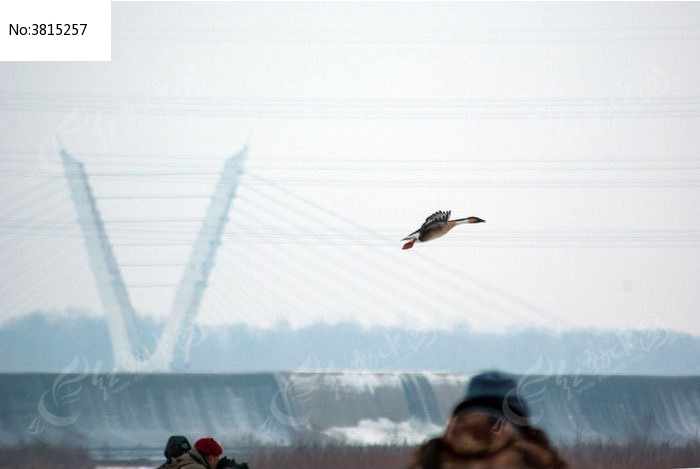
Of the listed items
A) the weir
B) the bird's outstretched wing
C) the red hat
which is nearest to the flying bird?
the bird's outstretched wing

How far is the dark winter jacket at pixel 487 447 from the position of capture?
950 centimetres

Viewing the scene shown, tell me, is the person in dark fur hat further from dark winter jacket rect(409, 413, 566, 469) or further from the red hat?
dark winter jacket rect(409, 413, 566, 469)

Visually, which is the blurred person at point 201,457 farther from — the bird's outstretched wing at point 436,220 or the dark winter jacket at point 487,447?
the bird's outstretched wing at point 436,220

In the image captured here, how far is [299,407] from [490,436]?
42.3ft

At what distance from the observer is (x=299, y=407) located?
72.8 ft

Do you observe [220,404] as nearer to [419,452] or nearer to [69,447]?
[69,447]

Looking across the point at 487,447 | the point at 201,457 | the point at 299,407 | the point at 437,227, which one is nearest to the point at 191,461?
the point at 201,457

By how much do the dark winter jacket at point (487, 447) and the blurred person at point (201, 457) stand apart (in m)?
2.11

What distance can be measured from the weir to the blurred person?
12324mm

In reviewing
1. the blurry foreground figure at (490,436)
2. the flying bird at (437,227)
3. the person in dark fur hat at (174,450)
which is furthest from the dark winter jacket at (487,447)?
the flying bird at (437,227)

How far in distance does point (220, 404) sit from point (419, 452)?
12.7 m

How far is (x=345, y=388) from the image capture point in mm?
22062

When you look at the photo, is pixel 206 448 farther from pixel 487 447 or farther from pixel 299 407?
pixel 299 407

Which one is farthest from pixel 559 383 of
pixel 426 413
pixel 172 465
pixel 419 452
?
pixel 172 465
